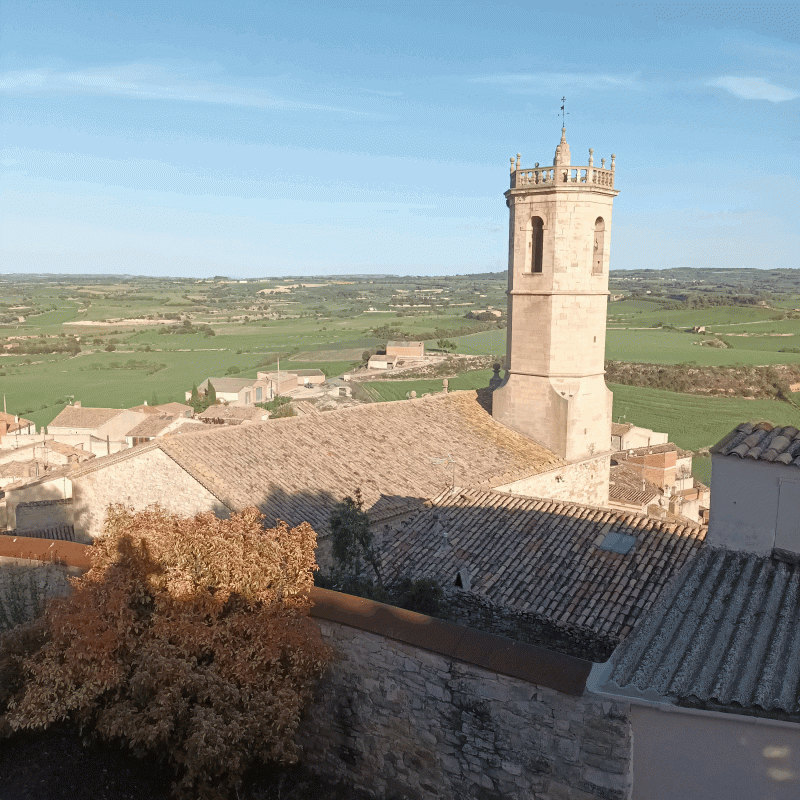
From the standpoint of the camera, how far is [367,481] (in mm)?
14273

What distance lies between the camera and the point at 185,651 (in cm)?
638

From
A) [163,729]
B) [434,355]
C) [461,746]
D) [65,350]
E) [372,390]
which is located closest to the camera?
[163,729]

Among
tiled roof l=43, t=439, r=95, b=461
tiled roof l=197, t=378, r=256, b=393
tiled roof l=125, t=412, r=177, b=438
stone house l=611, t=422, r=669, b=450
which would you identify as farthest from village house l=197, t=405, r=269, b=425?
stone house l=611, t=422, r=669, b=450

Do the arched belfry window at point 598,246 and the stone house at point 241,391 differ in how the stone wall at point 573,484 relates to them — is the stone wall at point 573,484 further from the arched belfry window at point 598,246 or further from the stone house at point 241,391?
the stone house at point 241,391

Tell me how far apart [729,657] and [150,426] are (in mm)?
38937

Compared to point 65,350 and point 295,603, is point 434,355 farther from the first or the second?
point 295,603

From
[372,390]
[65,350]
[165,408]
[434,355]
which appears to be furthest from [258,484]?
[65,350]

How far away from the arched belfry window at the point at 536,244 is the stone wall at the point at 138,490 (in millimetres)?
9723

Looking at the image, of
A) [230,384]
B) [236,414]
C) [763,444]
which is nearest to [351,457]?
[763,444]

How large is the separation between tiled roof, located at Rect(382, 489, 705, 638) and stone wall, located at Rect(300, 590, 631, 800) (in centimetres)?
298

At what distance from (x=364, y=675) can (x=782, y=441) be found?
16.4 feet

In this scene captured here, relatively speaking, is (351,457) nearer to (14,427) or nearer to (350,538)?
(350,538)

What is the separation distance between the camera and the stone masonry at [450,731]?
18.9 ft

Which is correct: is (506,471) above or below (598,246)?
below
